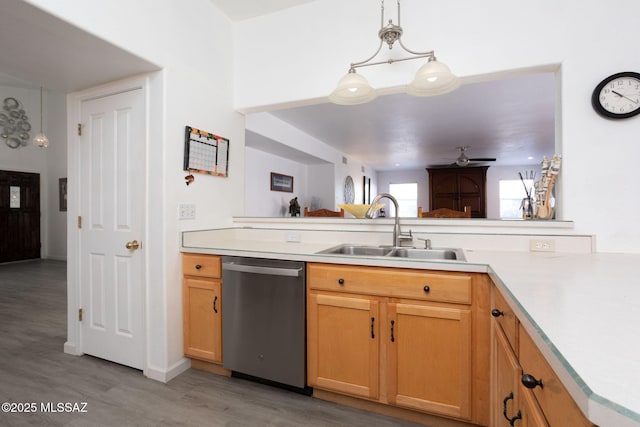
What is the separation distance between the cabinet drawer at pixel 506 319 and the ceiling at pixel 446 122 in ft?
7.21

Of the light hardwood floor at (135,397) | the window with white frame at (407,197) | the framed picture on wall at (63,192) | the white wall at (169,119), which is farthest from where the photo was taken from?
the window with white frame at (407,197)

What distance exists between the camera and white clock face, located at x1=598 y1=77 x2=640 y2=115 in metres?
1.67

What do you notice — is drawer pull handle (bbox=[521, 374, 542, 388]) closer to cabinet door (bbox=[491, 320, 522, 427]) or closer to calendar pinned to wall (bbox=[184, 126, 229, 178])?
cabinet door (bbox=[491, 320, 522, 427])

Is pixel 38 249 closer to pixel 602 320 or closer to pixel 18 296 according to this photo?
pixel 18 296

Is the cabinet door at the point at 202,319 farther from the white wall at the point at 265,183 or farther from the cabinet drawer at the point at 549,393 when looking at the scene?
the white wall at the point at 265,183

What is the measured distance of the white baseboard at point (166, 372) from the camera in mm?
1979

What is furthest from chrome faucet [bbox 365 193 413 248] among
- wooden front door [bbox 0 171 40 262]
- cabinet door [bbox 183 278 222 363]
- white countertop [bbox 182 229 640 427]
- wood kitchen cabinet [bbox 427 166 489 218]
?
wooden front door [bbox 0 171 40 262]

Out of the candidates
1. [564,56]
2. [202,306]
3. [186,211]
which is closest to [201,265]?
A: [202,306]

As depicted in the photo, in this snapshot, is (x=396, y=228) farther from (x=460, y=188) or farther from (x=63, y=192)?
(x=63, y=192)

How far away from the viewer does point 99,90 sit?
2197 millimetres

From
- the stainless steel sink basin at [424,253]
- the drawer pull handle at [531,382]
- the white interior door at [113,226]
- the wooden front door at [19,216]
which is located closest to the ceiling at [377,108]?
the white interior door at [113,226]

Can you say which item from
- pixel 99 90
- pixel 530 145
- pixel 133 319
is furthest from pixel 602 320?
pixel 530 145

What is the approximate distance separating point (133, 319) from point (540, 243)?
2.60 m

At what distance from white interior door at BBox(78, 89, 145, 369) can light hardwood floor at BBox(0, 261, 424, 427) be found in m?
0.19
